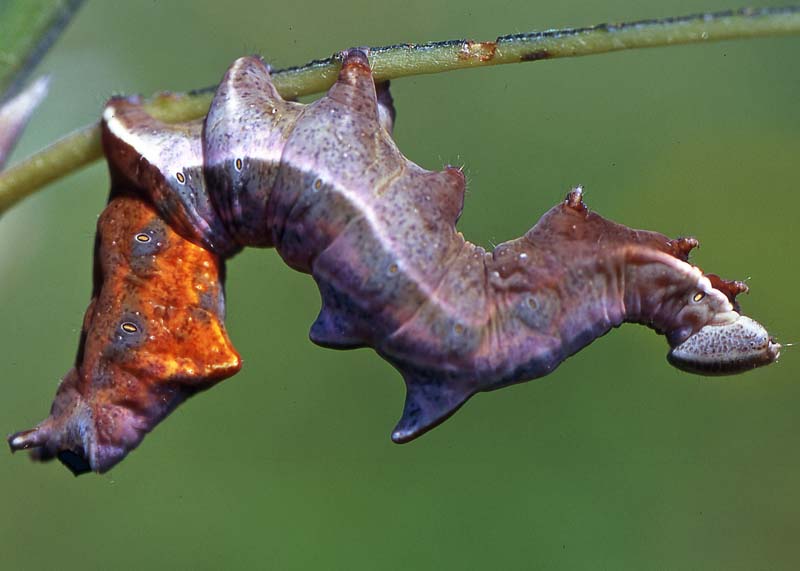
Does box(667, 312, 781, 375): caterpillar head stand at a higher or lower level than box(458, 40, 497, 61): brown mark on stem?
lower

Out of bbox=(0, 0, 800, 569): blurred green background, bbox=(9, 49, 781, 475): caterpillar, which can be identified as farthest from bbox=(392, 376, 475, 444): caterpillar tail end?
bbox=(0, 0, 800, 569): blurred green background

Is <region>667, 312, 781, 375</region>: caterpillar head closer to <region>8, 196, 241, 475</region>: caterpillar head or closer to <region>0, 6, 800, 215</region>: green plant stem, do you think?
<region>0, 6, 800, 215</region>: green plant stem

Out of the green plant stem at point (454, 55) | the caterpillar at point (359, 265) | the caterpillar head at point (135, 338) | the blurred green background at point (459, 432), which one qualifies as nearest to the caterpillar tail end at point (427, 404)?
the caterpillar at point (359, 265)

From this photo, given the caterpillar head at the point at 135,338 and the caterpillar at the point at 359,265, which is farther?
the caterpillar head at the point at 135,338

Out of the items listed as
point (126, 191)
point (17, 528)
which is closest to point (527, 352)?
point (126, 191)

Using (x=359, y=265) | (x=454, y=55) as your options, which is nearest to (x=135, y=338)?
(x=359, y=265)

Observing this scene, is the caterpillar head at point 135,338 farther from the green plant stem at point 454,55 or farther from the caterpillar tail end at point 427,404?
the caterpillar tail end at point 427,404
